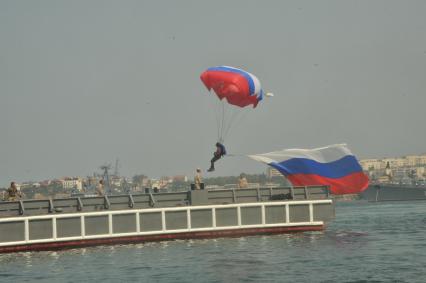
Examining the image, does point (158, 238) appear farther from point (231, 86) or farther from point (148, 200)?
point (231, 86)

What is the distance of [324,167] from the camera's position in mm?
→ 48719

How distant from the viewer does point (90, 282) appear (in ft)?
98.3

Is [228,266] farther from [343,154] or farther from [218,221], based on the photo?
[343,154]

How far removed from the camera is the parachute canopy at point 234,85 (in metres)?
45.2

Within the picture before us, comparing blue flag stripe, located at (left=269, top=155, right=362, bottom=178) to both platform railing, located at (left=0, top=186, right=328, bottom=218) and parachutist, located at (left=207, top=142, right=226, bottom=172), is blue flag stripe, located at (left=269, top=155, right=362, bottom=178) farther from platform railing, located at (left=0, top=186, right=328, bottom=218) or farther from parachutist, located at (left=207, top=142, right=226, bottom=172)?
parachutist, located at (left=207, top=142, right=226, bottom=172)

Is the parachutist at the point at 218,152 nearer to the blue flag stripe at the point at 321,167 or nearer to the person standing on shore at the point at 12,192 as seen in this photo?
the blue flag stripe at the point at 321,167

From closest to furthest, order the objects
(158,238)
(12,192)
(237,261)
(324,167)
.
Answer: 1. (237,261)
2. (158,238)
3. (12,192)
4. (324,167)

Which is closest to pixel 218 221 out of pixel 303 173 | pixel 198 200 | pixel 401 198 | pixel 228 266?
pixel 198 200

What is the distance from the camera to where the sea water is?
30.1 m

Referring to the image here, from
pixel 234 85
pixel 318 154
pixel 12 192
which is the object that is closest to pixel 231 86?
pixel 234 85

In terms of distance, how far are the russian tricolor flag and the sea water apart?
17.9 ft

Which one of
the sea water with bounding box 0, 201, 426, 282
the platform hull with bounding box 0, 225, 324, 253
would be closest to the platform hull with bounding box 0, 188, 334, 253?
the platform hull with bounding box 0, 225, 324, 253

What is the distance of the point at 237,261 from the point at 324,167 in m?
16.2

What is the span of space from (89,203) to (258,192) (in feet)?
28.2
